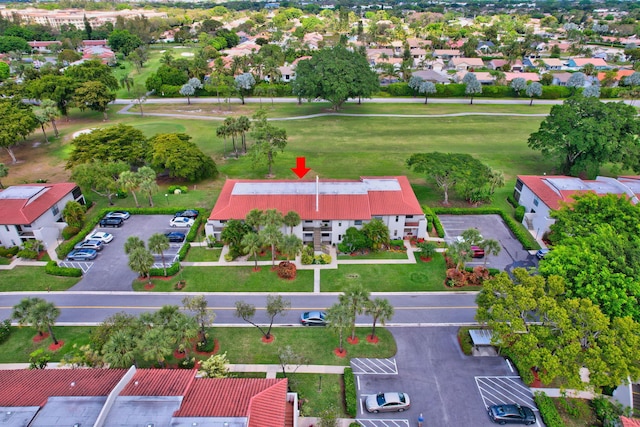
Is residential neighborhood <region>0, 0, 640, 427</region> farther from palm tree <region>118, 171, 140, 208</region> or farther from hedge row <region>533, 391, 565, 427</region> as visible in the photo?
palm tree <region>118, 171, 140, 208</region>

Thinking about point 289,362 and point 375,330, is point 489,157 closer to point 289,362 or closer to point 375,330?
point 375,330

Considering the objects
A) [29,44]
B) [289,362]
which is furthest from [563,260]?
[29,44]

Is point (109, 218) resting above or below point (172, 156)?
below

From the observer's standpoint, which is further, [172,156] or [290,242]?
[172,156]

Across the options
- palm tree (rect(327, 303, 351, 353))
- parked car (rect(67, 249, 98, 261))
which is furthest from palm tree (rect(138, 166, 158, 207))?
palm tree (rect(327, 303, 351, 353))

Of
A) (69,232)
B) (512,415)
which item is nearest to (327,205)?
(512,415)
